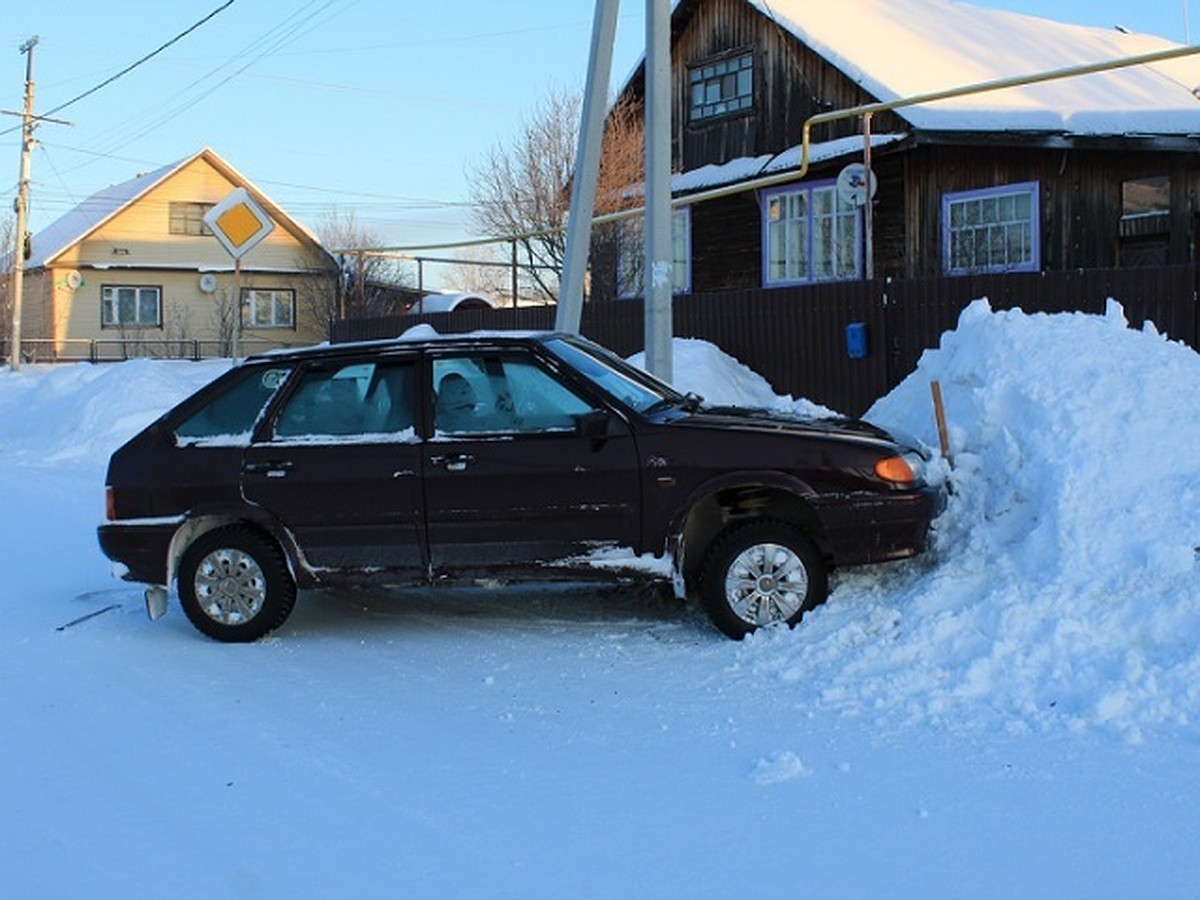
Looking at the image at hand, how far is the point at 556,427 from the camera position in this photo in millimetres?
6480

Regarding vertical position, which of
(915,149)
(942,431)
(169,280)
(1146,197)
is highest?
(169,280)

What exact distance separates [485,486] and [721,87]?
17.7 m

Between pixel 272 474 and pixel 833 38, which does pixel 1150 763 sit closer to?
pixel 272 474

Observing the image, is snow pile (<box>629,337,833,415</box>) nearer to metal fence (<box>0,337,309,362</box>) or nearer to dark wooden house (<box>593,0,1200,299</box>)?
dark wooden house (<box>593,0,1200,299</box>)

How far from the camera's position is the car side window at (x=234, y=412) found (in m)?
6.90

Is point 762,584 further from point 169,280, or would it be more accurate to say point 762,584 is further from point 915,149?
point 169,280

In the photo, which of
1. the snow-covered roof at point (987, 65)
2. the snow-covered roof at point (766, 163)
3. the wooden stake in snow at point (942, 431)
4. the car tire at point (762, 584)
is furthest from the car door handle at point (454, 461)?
the snow-covered roof at point (987, 65)

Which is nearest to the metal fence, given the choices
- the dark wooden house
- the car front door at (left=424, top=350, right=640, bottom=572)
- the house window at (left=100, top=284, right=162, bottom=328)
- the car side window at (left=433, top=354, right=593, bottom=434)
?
the house window at (left=100, top=284, right=162, bottom=328)

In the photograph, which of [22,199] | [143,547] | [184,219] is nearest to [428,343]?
[143,547]

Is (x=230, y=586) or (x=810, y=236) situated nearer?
(x=230, y=586)

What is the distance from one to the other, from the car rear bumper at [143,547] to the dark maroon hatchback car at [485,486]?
0.01m

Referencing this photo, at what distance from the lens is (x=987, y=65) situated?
2083cm

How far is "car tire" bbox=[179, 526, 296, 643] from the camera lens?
6.81 metres

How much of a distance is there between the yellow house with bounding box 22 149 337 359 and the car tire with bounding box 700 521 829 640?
38.3m
